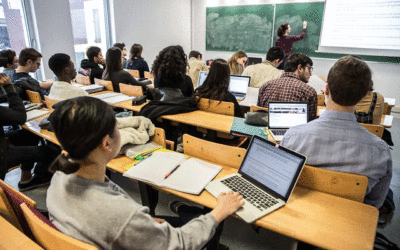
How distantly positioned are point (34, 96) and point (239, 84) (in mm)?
2663

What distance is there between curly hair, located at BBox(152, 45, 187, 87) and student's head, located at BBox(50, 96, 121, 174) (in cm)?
190

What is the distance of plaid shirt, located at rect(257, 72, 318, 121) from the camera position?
251 centimetres

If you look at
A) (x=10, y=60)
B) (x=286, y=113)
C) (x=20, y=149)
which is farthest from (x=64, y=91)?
(x=286, y=113)

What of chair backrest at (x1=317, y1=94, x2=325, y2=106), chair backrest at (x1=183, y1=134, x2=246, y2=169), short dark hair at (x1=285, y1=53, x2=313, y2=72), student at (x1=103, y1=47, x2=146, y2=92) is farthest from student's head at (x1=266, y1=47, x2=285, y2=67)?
chair backrest at (x1=183, y1=134, x2=246, y2=169)

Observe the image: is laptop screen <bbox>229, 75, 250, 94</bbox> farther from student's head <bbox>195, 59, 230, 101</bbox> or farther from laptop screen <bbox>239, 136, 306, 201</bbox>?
laptop screen <bbox>239, 136, 306, 201</bbox>

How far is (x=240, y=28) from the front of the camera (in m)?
6.88

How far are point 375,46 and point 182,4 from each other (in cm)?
506

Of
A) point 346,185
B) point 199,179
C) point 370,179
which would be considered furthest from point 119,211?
point 370,179

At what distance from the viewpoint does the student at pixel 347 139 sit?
4.09 ft

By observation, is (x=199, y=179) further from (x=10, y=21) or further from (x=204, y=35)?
(x=204, y=35)

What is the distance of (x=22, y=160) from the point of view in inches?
84.0

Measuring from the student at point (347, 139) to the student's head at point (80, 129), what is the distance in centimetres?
103

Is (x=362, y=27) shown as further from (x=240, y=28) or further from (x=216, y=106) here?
(x=216, y=106)

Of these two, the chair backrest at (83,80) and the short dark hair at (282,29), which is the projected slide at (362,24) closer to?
the short dark hair at (282,29)
